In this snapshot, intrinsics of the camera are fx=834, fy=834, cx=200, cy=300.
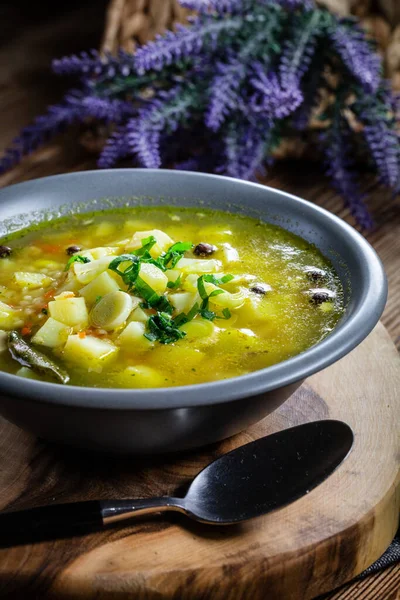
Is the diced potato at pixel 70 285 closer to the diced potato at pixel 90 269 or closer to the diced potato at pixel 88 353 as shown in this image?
the diced potato at pixel 90 269

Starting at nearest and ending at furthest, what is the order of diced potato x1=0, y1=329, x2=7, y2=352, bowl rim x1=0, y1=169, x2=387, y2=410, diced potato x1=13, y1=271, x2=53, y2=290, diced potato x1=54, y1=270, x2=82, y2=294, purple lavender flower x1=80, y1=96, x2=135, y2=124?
bowl rim x1=0, y1=169, x2=387, y2=410, diced potato x1=0, y1=329, x2=7, y2=352, diced potato x1=54, y1=270, x2=82, y2=294, diced potato x1=13, y1=271, x2=53, y2=290, purple lavender flower x1=80, y1=96, x2=135, y2=124

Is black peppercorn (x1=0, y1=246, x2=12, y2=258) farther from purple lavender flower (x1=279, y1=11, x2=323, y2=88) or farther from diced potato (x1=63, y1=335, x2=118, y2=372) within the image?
purple lavender flower (x1=279, y1=11, x2=323, y2=88)

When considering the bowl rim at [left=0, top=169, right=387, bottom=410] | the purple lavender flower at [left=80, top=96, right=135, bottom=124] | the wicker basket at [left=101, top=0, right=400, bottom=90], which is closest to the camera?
the bowl rim at [left=0, top=169, right=387, bottom=410]

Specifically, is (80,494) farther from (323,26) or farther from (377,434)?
Answer: (323,26)

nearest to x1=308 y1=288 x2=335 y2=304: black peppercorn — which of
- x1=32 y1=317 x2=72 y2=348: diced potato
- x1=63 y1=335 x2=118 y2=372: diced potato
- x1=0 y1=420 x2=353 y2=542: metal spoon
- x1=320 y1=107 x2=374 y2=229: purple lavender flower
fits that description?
x1=0 y1=420 x2=353 y2=542: metal spoon

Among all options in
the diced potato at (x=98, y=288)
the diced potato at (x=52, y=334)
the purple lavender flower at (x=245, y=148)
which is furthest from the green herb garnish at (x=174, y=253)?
the purple lavender flower at (x=245, y=148)

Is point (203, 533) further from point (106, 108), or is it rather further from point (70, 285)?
point (106, 108)

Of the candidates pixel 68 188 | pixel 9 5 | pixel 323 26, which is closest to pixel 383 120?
pixel 323 26
